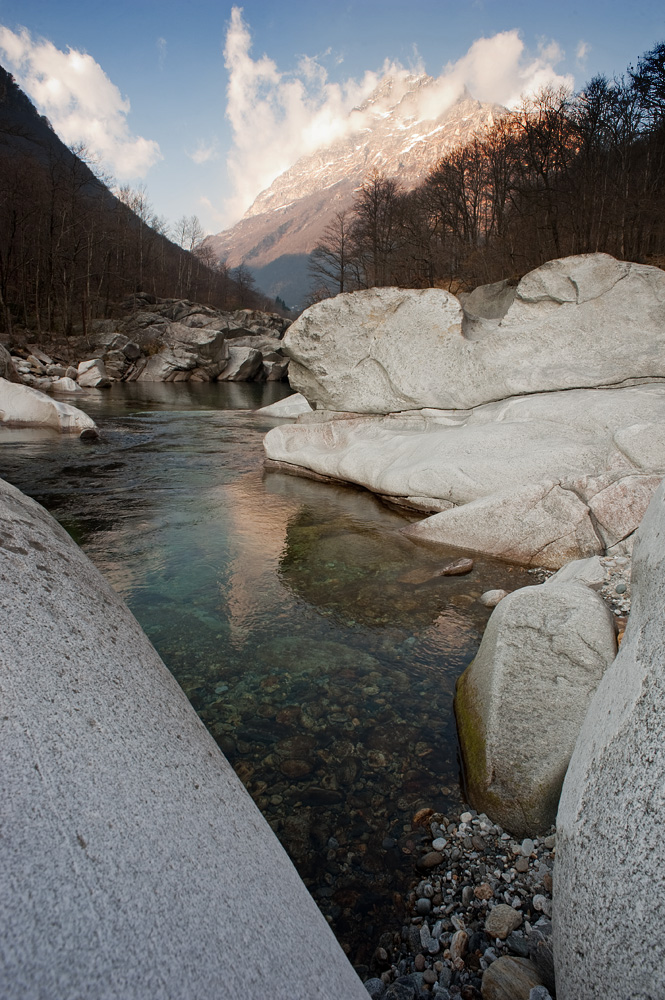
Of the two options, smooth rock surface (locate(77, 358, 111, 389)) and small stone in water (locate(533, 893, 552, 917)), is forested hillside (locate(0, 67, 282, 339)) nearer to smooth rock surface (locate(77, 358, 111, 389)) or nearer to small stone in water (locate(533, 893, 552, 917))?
smooth rock surface (locate(77, 358, 111, 389))

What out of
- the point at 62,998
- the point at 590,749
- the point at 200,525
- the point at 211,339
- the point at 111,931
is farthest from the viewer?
the point at 211,339

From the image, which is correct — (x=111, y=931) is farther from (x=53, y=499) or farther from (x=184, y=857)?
(x=53, y=499)

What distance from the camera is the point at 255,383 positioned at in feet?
129

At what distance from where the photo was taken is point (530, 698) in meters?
2.91

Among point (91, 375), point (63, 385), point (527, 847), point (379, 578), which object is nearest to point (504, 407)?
point (379, 578)

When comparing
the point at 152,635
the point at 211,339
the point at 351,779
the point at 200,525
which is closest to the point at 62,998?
the point at 351,779

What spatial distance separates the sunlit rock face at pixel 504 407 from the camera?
20.2 feet

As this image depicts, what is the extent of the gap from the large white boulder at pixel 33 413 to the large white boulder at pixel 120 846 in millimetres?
12926

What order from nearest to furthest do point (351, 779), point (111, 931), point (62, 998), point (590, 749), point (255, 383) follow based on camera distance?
point (62, 998) → point (111, 931) → point (590, 749) → point (351, 779) → point (255, 383)

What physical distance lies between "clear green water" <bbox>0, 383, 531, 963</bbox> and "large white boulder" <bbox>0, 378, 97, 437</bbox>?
4136 mm

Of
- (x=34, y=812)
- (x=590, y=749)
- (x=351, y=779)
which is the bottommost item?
(x=351, y=779)

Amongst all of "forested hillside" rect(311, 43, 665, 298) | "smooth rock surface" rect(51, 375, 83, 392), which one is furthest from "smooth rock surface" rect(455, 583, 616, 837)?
"smooth rock surface" rect(51, 375, 83, 392)

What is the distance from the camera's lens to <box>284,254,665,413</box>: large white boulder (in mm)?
7703

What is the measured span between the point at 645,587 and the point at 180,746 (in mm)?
1950
